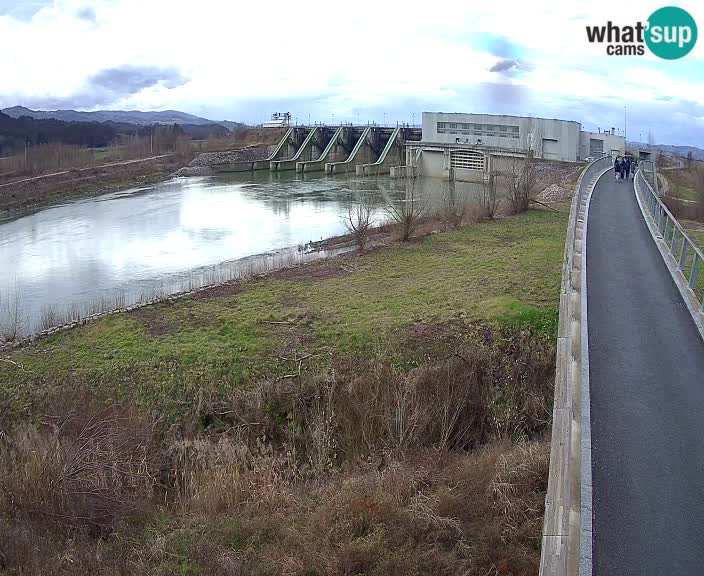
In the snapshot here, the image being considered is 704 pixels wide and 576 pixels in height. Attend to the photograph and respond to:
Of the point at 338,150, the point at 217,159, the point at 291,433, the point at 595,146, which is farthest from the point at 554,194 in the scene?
the point at 217,159

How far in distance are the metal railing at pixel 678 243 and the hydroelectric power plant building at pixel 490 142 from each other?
28632 millimetres

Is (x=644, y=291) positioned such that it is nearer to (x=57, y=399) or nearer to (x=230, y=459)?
(x=230, y=459)

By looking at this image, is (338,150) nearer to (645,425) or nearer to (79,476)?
(79,476)

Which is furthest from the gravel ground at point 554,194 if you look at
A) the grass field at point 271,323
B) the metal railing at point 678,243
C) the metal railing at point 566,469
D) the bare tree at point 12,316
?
the metal railing at point 566,469

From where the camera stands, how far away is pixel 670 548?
5.54 metres

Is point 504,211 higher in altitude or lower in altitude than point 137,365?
higher

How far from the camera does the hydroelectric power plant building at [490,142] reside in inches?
2215

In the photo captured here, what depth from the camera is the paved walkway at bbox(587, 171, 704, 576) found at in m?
5.55

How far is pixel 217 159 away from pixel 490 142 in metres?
32.1

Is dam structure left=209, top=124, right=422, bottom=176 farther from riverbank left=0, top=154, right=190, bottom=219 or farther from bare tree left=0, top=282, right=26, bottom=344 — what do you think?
bare tree left=0, top=282, right=26, bottom=344

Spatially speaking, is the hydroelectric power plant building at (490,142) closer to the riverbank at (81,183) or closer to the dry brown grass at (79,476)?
the riverbank at (81,183)

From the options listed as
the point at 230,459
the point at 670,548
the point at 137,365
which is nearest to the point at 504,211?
the point at 137,365

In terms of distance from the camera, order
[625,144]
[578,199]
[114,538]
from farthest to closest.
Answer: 1. [625,144]
2. [578,199]
3. [114,538]

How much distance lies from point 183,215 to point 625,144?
3485cm
